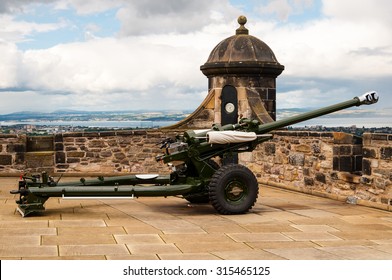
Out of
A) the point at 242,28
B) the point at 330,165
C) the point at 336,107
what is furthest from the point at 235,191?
the point at 242,28

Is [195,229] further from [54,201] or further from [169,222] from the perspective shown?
[54,201]

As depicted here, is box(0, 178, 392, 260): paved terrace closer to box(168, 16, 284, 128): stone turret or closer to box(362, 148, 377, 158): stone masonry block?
box(362, 148, 377, 158): stone masonry block

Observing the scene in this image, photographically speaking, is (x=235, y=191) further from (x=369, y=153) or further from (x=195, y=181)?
(x=369, y=153)

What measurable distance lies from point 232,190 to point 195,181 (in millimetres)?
518

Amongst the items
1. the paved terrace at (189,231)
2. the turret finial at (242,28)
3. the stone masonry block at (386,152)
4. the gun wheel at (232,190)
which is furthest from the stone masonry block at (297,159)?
the turret finial at (242,28)

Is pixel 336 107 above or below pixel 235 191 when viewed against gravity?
above

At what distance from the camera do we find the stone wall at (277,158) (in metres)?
9.94

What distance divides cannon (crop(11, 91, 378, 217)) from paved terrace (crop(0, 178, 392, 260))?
234mm

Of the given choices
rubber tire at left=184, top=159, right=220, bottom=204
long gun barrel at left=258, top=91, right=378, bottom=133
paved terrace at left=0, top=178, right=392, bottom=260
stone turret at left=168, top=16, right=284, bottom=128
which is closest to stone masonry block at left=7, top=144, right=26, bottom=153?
paved terrace at left=0, top=178, right=392, bottom=260

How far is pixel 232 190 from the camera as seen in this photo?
343 inches

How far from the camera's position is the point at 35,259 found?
6000 mm

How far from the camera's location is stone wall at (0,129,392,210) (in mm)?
9938

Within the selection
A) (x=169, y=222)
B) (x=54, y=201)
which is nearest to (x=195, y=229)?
(x=169, y=222)

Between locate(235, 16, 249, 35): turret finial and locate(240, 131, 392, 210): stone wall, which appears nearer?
locate(240, 131, 392, 210): stone wall
